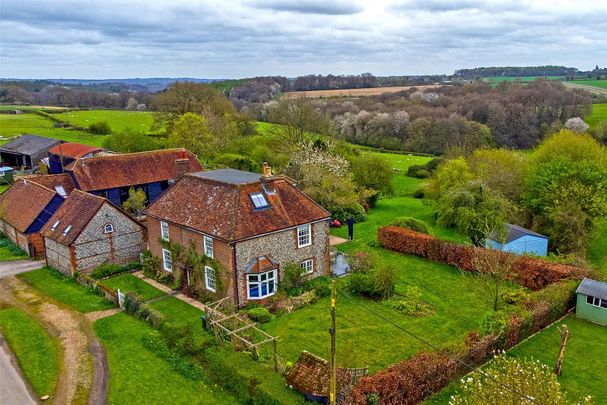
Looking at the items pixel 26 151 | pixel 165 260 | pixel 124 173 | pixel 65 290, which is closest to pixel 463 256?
pixel 165 260

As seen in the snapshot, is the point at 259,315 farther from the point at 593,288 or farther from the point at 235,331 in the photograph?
the point at 593,288

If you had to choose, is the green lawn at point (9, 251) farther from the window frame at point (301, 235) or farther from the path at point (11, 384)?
the window frame at point (301, 235)

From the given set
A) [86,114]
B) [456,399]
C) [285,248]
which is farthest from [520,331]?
[86,114]

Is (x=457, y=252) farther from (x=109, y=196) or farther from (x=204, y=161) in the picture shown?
(x=204, y=161)

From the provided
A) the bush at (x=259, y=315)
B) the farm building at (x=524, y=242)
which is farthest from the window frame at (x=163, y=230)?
the farm building at (x=524, y=242)

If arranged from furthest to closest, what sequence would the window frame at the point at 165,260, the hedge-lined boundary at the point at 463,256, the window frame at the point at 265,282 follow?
the window frame at the point at 165,260
the hedge-lined boundary at the point at 463,256
the window frame at the point at 265,282

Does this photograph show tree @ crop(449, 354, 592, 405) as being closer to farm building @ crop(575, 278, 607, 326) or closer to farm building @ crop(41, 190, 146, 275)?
farm building @ crop(575, 278, 607, 326)
